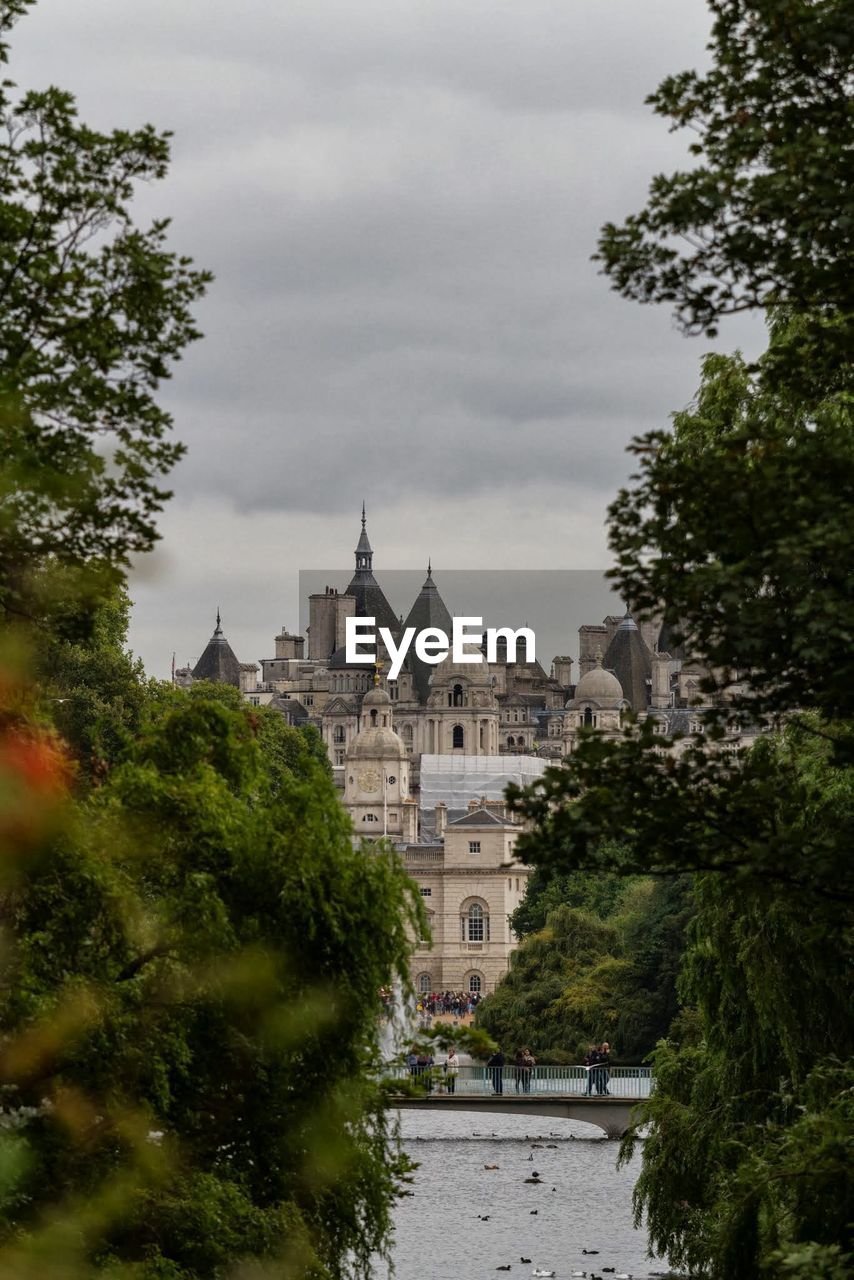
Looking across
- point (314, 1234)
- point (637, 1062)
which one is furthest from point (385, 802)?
point (314, 1234)

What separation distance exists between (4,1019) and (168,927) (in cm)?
141

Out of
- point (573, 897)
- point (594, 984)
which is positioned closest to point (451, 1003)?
point (573, 897)

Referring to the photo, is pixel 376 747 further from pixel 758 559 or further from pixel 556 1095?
Answer: pixel 758 559

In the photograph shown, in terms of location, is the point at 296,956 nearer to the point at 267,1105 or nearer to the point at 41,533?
the point at 267,1105

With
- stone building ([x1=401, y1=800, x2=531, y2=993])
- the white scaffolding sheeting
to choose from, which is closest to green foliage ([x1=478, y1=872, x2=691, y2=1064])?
stone building ([x1=401, y1=800, x2=531, y2=993])

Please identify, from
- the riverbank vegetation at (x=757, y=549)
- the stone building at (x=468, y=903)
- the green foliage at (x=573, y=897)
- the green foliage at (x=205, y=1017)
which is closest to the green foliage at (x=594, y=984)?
the green foliage at (x=573, y=897)

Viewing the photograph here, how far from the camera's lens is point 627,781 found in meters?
14.4

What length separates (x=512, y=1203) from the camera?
154ft

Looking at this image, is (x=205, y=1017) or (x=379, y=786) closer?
(x=205, y=1017)

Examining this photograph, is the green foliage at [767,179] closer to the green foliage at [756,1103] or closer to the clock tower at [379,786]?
the green foliage at [756,1103]

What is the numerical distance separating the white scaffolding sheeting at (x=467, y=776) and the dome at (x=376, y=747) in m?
5.83

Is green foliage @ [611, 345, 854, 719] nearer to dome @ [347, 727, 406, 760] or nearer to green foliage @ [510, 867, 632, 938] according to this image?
green foliage @ [510, 867, 632, 938]

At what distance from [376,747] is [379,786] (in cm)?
268

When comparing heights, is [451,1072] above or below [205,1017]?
below
